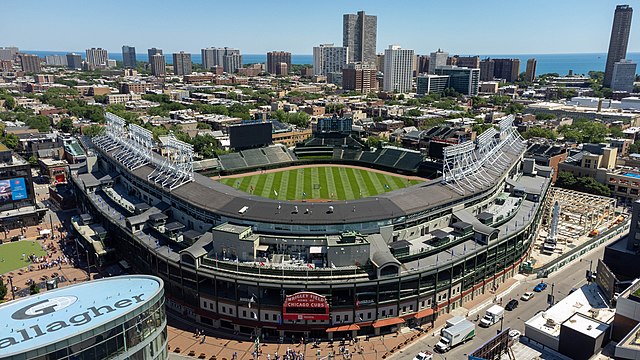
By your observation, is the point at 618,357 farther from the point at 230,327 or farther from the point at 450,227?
the point at 230,327

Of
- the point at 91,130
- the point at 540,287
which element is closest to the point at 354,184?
the point at 540,287

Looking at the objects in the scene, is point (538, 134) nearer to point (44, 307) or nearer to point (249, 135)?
point (249, 135)

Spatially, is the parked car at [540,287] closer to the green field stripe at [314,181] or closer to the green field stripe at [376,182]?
the green field stripe at [376,182]

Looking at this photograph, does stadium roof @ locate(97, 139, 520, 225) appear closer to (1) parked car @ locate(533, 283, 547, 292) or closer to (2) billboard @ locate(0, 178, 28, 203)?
(1) parked car @ locate(533, 283, 547, 292)

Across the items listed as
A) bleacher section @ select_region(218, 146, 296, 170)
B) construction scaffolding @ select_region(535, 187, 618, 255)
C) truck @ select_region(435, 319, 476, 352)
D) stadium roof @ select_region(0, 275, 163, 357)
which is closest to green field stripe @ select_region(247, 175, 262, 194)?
bleacher section @ select_region(218, 146, 296, 170)

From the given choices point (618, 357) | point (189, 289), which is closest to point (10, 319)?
point (189, 289)

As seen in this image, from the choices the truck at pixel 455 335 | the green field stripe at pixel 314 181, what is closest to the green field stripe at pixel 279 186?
the green field stripe at pixel 314 181
